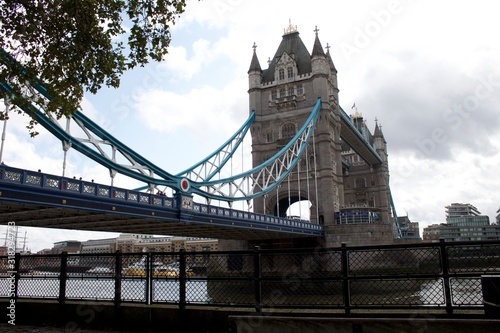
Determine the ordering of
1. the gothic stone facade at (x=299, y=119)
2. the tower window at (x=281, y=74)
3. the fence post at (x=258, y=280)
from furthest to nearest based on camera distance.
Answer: the tower window at (x=281, y=74), the gothic stone facade at (x=299, y=119), the fence post at (x=258, y=280)

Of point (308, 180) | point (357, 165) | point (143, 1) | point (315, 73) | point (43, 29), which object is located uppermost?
point (315, 73)

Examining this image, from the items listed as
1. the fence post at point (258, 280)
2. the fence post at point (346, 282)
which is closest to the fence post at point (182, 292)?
the fence post at point (258, 280)

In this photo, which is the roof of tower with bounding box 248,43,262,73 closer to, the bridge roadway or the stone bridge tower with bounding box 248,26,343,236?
the stone bridge tower with bounding box 248,26,343,236

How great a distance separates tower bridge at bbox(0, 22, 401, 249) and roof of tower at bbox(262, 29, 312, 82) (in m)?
0.14

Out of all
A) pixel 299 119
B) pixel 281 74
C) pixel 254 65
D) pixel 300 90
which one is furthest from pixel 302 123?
pixel 254 65

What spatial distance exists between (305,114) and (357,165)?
2881 centimetres

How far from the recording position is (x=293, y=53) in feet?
174

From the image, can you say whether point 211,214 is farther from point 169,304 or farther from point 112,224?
point 169,304

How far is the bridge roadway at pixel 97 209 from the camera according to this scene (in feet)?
51.5

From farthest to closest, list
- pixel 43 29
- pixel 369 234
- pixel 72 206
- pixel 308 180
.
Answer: pixel 308 180 → pixel 369 234 → pixel 72 206 → pixel 43 29

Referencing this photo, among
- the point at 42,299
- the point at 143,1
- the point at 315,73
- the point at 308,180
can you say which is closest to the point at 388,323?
the point at 42,299

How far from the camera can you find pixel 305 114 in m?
49.6

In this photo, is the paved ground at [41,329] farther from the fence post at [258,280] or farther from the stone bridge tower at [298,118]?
the stone bridge tower at [298,118]

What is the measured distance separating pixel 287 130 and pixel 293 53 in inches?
393
